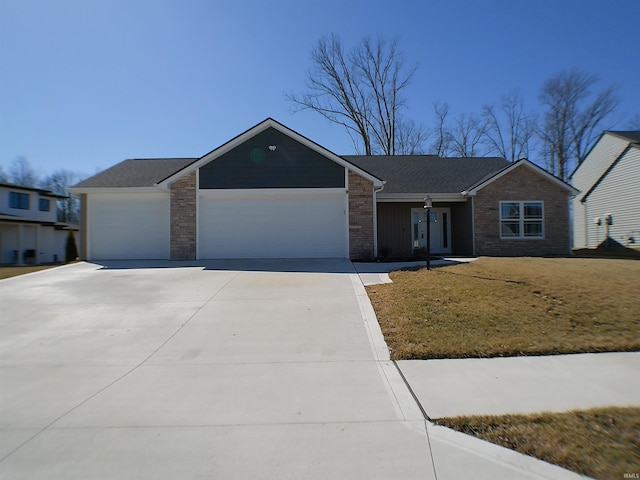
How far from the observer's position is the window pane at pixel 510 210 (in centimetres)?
1579

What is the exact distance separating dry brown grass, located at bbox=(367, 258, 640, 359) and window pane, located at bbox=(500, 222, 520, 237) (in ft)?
22.1

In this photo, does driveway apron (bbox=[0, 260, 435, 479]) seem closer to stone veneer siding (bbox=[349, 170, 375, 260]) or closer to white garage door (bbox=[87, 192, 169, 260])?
stone veneer siding (bbox=[349, 170, 375, 260])

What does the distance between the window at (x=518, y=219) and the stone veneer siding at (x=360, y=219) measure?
242 inches

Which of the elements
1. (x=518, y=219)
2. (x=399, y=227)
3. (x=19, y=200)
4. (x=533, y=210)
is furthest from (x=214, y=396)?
(x=19, y=200)

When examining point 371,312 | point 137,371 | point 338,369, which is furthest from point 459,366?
point 137,371

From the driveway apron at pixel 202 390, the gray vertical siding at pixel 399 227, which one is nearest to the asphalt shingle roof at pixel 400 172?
the gray vertical siding at pixel 399 227

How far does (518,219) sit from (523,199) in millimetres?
876

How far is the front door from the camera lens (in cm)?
1764

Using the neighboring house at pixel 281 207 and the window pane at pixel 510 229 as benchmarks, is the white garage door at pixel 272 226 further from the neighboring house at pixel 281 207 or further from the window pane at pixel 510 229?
the window pane at pixel 510 229

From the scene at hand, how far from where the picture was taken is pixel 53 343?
6.04 m

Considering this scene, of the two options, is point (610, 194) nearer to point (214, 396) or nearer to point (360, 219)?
point (360, 219)

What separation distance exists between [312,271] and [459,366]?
271 inches

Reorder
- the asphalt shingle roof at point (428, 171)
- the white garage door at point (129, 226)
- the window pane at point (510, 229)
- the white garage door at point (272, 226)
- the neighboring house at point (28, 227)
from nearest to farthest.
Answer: the white garage door at point (272, 226) → the white garage door at point (129, 226) → the window pane at point (510, 229) → the asphalt shingle roof at point (428, 171) → the neighboring house at point (28, 227)

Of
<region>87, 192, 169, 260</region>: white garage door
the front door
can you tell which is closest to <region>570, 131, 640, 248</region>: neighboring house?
the front door
